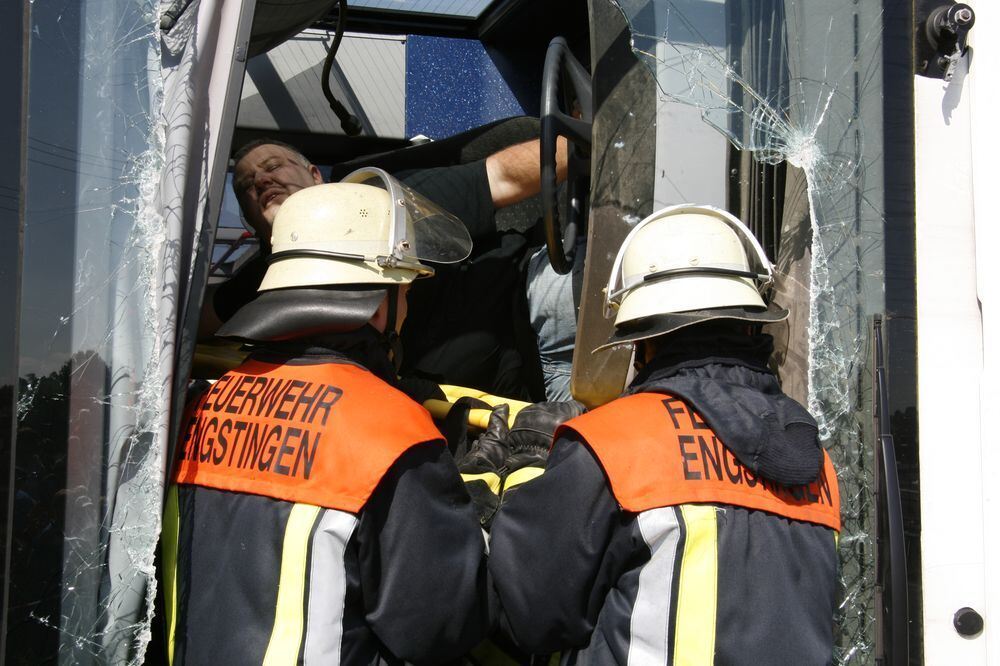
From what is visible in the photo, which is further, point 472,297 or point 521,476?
point 472,297

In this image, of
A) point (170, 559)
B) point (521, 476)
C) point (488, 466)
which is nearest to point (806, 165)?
point (521, 476)

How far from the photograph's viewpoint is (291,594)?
1.60 m

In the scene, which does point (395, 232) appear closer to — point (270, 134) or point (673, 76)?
point (673, 76)

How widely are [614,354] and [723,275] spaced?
0.49 meters

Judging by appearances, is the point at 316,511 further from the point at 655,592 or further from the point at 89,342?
the point at 655,592

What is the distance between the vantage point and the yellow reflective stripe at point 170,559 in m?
1.72

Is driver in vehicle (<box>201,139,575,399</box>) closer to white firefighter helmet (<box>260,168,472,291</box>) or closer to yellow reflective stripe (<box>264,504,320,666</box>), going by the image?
white firefighter helmet (<box>260,168,472,291</box>)

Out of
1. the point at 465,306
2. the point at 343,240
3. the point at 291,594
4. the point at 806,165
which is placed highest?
the point at 806,165

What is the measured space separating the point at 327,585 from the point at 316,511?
14cm

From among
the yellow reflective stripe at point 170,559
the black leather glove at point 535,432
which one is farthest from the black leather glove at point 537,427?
the yellow reflective stripe at point 170,559

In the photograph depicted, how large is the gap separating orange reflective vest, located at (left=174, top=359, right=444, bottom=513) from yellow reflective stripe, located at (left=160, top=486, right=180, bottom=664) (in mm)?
61

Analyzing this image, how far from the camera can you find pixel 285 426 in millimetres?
1700

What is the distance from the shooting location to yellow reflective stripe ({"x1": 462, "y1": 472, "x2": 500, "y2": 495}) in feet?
6.91

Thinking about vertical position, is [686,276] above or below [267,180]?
below
